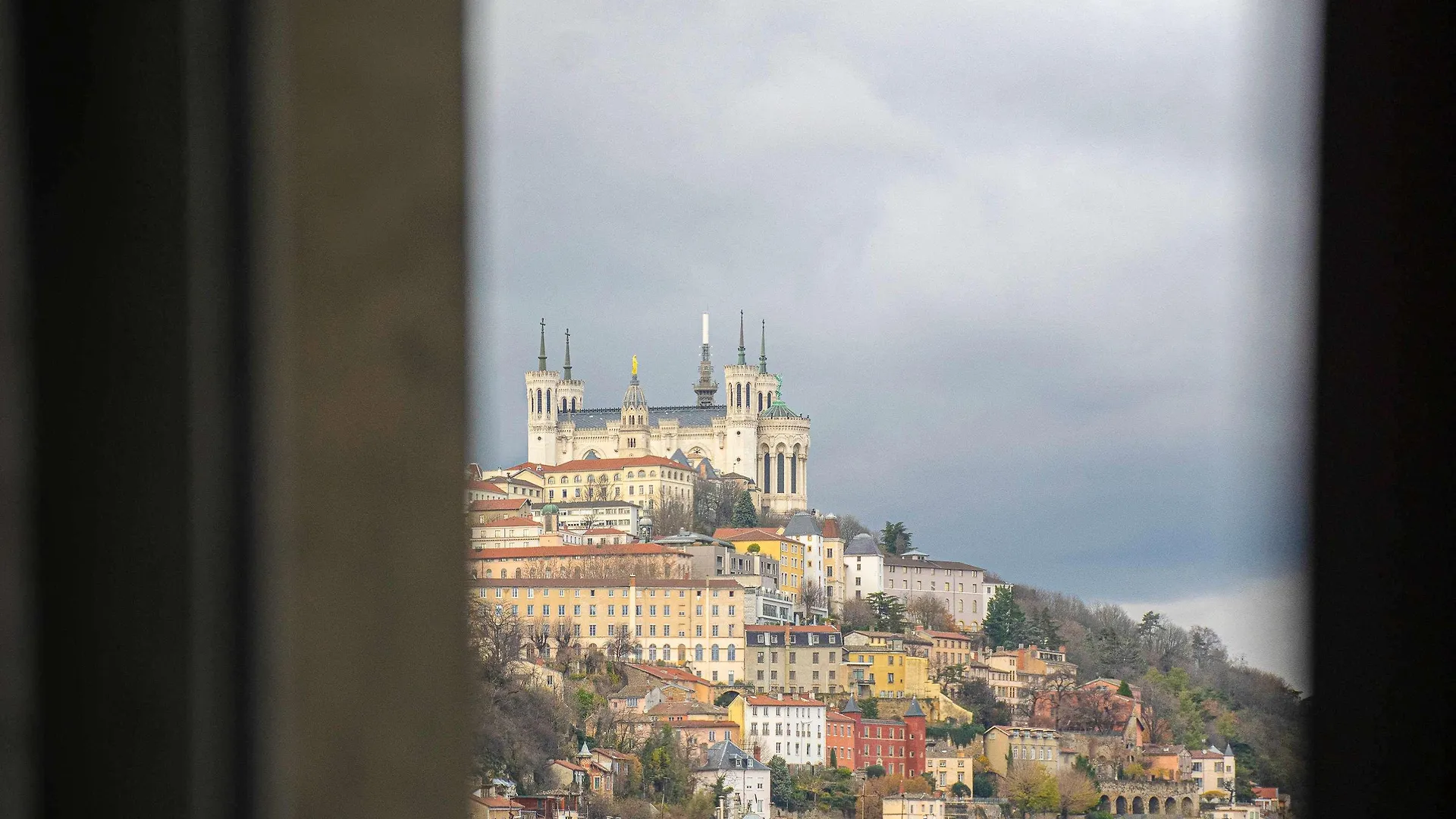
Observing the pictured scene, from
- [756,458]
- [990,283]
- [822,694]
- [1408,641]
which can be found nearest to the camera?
[1408,641]

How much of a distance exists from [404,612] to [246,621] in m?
0.03

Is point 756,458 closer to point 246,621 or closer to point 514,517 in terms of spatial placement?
point 514,517

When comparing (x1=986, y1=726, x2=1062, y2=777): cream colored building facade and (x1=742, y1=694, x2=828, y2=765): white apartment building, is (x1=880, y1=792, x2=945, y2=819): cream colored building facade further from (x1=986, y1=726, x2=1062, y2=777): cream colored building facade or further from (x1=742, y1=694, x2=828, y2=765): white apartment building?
(x1=742, y1=694, x2=828, y2=765): white apartment building

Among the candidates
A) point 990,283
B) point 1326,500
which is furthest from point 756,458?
point 1326,500

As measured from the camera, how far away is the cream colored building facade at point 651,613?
56.6 feet

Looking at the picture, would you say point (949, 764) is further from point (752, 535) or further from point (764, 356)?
point (764, 356)

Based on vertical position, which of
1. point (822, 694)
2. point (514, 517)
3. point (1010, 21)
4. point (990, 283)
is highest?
point (1010, 21)

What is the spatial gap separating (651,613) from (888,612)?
381 cm

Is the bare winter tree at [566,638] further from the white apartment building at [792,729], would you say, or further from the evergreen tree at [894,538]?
the evergreen tree at [894,538]

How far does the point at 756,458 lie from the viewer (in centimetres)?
2842

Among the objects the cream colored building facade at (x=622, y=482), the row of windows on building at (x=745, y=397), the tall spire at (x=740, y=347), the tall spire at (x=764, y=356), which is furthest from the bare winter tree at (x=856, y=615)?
the tall spire at (x=740, y=347)

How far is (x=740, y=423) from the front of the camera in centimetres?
2917

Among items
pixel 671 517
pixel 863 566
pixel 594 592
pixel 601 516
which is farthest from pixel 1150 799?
pixel 671 517

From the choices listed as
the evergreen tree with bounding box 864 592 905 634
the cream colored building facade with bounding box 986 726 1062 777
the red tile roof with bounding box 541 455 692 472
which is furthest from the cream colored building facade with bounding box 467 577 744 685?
the red tile roof with bounding box 541 455 692 472
